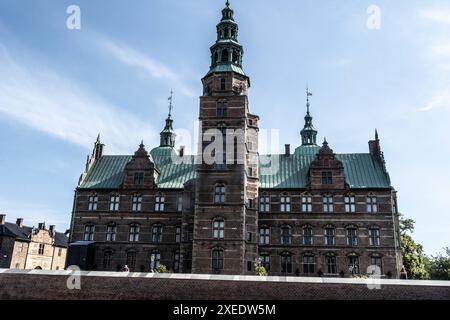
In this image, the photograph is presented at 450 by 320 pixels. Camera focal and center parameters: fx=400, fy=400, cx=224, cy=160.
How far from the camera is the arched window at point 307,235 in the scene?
36438 mm

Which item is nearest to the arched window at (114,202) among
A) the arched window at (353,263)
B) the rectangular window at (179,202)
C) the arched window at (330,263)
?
the rectangular window at (179,202)

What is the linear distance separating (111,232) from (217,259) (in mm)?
11802

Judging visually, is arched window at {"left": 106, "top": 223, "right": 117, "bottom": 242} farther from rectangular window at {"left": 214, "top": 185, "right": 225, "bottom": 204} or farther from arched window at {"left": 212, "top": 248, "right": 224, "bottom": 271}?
rectangular window at {"left": 214, "top": 185, "right": 225, "bottom": 204}

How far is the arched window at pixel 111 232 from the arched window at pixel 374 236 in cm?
2390

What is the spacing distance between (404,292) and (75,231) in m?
30.1

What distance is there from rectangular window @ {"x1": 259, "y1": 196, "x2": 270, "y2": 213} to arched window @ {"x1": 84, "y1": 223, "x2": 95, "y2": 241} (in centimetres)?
1651

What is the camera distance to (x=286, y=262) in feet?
119

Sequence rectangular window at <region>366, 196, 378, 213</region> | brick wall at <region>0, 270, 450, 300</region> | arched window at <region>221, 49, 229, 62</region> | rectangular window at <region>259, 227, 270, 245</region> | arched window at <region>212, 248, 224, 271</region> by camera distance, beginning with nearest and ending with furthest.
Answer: brick wall at <region>0, 270, 450, 300</region>
arched window at <region>212, 248, 224, 271</region>
rectangular window at <region>366, 196, 378, 213</region>
rectangular window at <region>259, 227, 270, 245</region>
arched window at <region>221, 49, 229, 62</region>

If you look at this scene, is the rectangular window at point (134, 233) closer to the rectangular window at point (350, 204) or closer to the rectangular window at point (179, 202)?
the rectangular window at point (179, 202)

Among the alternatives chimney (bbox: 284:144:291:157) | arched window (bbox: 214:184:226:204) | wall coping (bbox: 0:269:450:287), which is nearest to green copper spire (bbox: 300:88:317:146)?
chimney (bbox: 284:144:291:157)

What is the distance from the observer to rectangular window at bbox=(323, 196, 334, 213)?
3714cm

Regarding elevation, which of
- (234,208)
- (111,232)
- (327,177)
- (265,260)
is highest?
(327,177)

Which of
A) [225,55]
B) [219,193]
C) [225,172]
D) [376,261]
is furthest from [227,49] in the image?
[376,261]

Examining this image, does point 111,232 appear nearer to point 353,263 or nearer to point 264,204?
point 264,204
